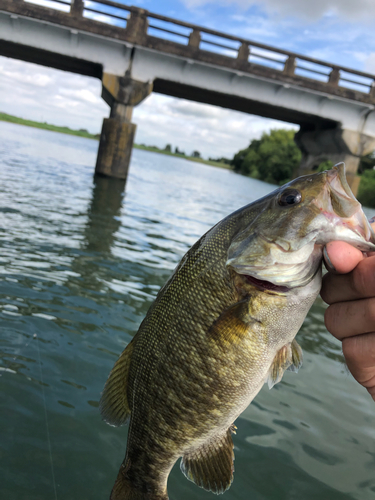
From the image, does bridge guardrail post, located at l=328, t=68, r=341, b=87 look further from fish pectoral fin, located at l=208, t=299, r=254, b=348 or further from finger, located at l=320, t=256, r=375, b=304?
fish pectoral fin, located at l=208, t=299, r=254, b=348

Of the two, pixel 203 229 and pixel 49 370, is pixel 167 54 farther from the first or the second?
pixel 49 370

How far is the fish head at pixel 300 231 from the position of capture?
1611 mm

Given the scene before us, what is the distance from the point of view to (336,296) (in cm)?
183

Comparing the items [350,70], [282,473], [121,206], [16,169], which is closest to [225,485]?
[282,473]

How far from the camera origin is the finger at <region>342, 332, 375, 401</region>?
1800mm

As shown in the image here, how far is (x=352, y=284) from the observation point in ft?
5.63

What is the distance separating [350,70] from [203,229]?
443 inches

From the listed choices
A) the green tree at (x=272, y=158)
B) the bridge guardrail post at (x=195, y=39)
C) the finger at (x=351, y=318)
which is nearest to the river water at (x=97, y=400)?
the finger at (x=351, y=318)

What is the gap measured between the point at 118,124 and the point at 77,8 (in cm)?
435

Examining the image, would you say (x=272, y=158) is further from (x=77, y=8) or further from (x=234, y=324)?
(x=234, y=324)

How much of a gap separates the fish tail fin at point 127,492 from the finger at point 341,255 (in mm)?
1406

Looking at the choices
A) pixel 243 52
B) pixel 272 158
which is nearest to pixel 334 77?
pixel 243 52

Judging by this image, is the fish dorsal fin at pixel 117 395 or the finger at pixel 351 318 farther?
the fish dorsal fin at pixel 117 395

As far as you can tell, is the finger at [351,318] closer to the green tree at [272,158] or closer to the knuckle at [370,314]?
the knuckle at [370,314]
